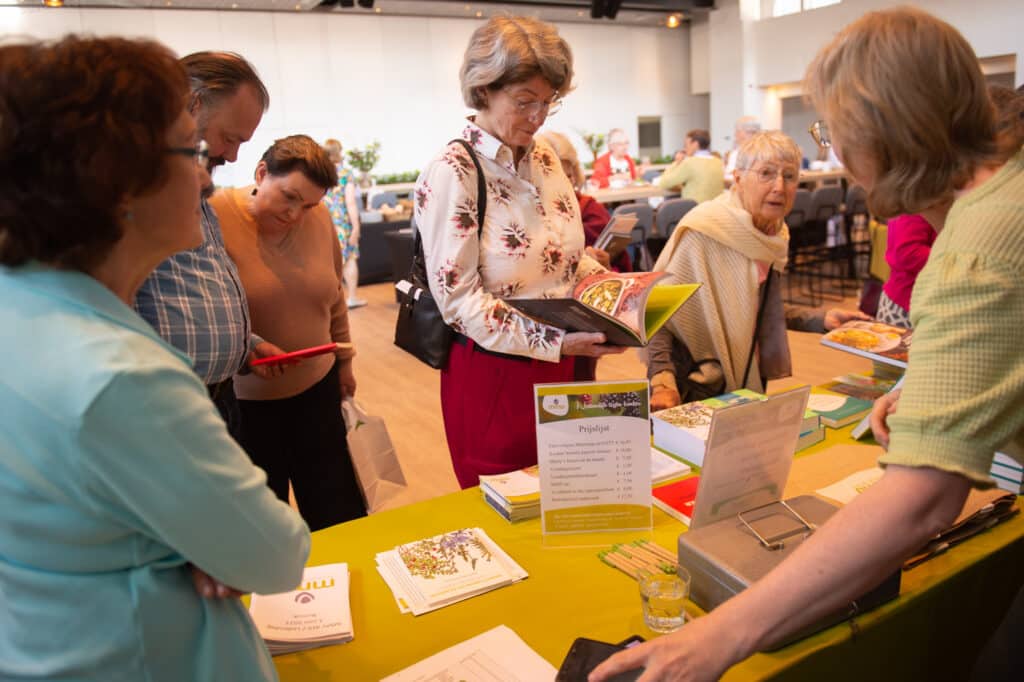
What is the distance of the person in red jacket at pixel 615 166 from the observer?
Result: 902 cm

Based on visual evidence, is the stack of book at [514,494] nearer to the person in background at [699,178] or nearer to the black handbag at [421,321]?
the black handbag at [421,321]

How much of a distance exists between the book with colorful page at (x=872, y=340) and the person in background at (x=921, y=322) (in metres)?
1.01

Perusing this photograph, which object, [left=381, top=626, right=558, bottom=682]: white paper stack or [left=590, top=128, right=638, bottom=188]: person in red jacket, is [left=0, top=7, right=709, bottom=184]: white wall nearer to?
[left=590, top=128, right=638, bottom=188]: person in red jacket

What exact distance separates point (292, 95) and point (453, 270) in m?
12.1

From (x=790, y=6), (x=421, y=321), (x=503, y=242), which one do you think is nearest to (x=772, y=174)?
(x=503, y=242)

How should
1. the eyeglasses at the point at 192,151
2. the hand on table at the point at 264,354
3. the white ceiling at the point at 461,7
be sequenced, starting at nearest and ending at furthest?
the eyeglasses at the point at 192,151, the hand on table at the point at 264,354, the white ceiling at the point at 461,7

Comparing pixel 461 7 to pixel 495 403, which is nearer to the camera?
pixel 495 403

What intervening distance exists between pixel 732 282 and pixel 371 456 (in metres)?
1.27

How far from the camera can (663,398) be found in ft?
7.38

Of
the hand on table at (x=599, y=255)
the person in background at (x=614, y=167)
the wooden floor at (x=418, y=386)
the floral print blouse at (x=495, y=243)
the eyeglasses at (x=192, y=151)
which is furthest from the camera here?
the person in background at (x=614, y=167)

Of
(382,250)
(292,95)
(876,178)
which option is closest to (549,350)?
(876,178)

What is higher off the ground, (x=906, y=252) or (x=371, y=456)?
(x=906, y=252)

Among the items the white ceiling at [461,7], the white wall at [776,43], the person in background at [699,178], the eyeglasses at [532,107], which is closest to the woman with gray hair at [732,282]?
the eyeglasses at [532,107]

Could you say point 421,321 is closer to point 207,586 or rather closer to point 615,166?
Answer: point 207,586
